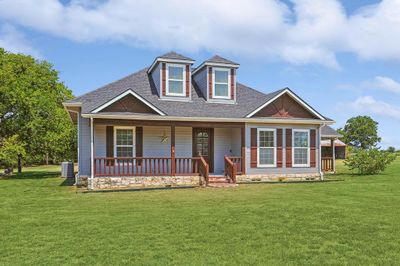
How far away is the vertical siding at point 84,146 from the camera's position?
17531 millimetres

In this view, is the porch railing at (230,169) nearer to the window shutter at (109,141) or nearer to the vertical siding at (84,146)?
the window shutter at (109,141)

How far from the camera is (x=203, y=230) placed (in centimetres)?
767

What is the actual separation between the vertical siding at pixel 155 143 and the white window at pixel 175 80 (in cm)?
200

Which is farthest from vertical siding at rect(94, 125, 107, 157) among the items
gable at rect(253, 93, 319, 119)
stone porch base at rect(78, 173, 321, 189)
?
gable at rect(253, 93, 319, 119)

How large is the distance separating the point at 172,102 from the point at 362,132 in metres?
89.5

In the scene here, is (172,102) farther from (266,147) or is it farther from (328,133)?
(328,133)

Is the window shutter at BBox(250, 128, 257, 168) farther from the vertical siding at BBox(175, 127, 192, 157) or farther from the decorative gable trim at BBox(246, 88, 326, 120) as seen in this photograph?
the vertical siding at BBox(175, 127, 192, 157)

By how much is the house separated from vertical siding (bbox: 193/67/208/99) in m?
0.05

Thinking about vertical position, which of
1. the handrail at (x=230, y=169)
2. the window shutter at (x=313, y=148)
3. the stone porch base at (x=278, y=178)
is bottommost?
the stone porch base at (x=278, y=178)

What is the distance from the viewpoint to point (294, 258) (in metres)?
5.84

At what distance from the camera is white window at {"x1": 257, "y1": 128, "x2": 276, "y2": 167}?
19864 millimetres

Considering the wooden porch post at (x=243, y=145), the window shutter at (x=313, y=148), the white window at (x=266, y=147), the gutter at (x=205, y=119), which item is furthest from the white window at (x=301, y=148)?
the wooden porch post at (x=243, y=145)

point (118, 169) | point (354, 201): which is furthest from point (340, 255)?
point (118, 169)

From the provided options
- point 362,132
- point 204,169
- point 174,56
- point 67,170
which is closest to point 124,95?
point 174,56
